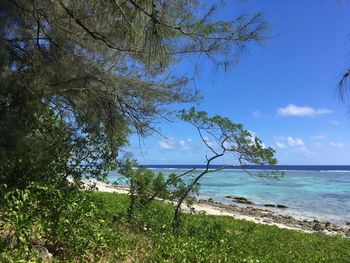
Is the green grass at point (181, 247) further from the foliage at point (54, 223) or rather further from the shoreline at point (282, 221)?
the shoreline at point (282, 221)

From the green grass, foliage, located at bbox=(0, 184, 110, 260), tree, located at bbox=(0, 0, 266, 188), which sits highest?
tree, located at bbox=(0, 0, 266, 188)

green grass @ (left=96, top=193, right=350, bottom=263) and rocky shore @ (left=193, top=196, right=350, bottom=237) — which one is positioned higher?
green grass @ (left=96, top=193, right=350, bottom=263)

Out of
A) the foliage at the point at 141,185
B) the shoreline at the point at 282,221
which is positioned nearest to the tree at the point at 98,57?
the foliage at the point at 141,185

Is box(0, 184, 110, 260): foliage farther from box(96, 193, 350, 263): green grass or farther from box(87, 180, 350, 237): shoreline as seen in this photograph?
box(87, 180, 350, 237): shoreline

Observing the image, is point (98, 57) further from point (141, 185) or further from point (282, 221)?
point (282, 221)

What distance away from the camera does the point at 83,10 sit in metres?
5.05

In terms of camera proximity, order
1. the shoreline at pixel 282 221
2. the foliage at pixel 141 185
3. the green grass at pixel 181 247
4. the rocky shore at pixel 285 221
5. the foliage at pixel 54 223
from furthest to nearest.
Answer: the rocky shore at pixel 285 221, the shoreline at pixel 282 221, the foliage at pixel 141 185, the green grass at pixel 181 247, the foliage at pixel 54 223

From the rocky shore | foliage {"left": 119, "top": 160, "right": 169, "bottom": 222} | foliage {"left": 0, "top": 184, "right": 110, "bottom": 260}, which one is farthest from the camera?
the rocky shore

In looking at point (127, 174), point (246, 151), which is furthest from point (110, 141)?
point (246, 151)

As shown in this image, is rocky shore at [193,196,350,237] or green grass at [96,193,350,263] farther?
rocky shore at [193,196,350,237]

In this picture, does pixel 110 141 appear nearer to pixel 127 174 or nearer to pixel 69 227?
pixel 127 174

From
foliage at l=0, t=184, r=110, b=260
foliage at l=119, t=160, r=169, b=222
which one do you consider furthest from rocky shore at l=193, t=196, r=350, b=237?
foliage at l=0, t=184, r=110, b=260

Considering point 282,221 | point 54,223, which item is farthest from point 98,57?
point 282,221

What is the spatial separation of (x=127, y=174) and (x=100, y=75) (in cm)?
232
